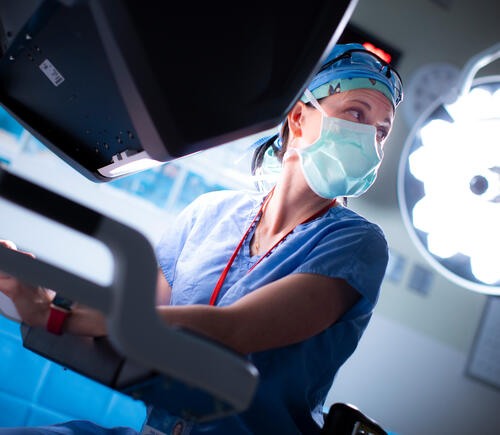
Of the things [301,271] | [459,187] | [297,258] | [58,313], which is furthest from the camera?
[459,187]

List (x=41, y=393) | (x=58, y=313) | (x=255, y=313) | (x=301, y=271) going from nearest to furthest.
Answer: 1. (x=58, y=313)
2. (x=255, y=313)
3. (x=301, y=271)
4. (x=41, y=393)

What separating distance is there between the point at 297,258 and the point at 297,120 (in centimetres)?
40

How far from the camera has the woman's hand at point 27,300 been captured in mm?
493

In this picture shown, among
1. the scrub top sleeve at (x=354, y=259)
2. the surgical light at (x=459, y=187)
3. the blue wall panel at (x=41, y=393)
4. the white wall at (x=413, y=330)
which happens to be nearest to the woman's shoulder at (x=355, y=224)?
the scrub top sleeve at (x=354, y=259)

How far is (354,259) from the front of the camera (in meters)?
0.79

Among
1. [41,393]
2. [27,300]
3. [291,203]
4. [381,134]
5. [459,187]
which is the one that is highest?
[459,187]

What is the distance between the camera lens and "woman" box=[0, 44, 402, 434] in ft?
2.22

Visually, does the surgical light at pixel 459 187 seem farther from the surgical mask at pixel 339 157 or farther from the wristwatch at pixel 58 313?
the wristwatch at pixel 58 313

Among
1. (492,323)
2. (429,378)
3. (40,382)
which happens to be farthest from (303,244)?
(492,323)

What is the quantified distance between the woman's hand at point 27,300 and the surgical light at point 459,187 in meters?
1.88

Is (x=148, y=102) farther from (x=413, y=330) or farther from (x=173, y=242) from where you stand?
(x=413, y=330)

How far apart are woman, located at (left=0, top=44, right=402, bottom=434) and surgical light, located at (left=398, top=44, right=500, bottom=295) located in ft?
3.66

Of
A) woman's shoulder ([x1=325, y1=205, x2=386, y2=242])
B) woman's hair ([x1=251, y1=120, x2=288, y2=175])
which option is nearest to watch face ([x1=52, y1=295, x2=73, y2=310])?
woman's shoulder ([x1=325, y1=205, x2=386, y2=242])

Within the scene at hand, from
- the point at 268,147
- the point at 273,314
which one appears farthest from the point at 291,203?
the point at 273,314
